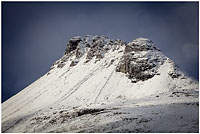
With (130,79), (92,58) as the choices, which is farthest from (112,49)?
(130,79)

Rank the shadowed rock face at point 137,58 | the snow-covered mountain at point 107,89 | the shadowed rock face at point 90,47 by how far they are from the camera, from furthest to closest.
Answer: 1. the shadowed rock face at point 90,47
2. the shadowed rock face at point 137,58
3. the snow-covered mountain at point 107,89

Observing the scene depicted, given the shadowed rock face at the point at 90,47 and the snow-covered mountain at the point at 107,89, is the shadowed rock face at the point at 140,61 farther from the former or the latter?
the shadowed rock face at the point at 90,47

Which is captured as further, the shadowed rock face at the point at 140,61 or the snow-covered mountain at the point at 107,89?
the shadowed rock face at the point at 140,61

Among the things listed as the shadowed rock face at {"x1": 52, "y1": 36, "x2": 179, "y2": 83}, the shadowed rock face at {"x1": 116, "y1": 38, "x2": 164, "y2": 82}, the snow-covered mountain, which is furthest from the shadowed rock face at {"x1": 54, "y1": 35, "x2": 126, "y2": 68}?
the shadowed rock face at {"x1": 116, "y1": 38, "x2": 164, "y2": 82}

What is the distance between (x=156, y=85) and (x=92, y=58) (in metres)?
38.8

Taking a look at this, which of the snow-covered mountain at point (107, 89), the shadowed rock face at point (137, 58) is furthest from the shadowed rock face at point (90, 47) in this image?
the snow-covered mountain at point (107, 89)

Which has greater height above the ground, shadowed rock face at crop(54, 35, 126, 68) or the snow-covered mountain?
shadowed rock face at crop(54, 35, 126, 68)

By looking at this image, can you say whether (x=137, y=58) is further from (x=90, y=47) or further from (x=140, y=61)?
(x=90, y=47)

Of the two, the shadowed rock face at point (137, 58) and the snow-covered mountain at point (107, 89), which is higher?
the shadowed rock face at point (137, 58)

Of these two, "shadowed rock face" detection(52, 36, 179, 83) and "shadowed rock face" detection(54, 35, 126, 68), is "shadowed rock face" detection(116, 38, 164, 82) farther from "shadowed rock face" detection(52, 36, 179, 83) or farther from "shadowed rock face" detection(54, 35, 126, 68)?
"shadowed rock face" detection(54, 35, 126, 68)

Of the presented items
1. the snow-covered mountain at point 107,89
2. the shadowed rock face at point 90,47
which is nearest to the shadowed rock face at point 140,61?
the snow-covered mountain at point 107,89

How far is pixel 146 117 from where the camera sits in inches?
923

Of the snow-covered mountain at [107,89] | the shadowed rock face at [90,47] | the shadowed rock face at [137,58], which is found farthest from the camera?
the shadowed rock face at [90,47]

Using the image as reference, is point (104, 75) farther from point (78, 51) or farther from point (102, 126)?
point (102, 126)
